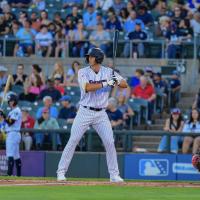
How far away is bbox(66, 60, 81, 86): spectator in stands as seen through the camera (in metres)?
20.7

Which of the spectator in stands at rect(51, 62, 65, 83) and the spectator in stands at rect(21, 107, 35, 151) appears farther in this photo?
the spectator in stands at rect(51, 62, 65, 83)

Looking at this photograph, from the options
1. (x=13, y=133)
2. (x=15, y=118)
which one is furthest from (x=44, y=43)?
(x=15, y=118)

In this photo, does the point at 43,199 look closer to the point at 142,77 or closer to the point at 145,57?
the point at 142,77

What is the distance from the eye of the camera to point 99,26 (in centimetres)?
2211

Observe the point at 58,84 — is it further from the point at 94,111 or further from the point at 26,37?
the point at 94,111

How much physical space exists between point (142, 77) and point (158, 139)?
5.01 feet

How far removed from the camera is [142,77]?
1972cm

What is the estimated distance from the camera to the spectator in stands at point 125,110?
748 inches

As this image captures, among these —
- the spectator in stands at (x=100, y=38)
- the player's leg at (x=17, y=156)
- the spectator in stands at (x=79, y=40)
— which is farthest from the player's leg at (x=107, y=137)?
the spectator in stands at (x=79, y=40)

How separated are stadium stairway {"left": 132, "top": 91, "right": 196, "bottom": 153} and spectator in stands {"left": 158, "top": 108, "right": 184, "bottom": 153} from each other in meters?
0.41

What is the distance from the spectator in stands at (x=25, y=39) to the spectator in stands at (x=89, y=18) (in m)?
1.29

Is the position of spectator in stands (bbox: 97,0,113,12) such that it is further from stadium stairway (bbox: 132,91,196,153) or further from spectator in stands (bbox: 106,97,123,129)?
spectator in stands (bbox: 106,97,123,129)

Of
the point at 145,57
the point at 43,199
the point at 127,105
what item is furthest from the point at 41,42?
the point at 43,199

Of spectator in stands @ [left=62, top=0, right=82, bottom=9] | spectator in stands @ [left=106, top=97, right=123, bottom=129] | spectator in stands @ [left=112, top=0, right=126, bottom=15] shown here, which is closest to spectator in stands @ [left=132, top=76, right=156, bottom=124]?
spectator in stands @ [left=106, top=97, right=123, bottom=129]
